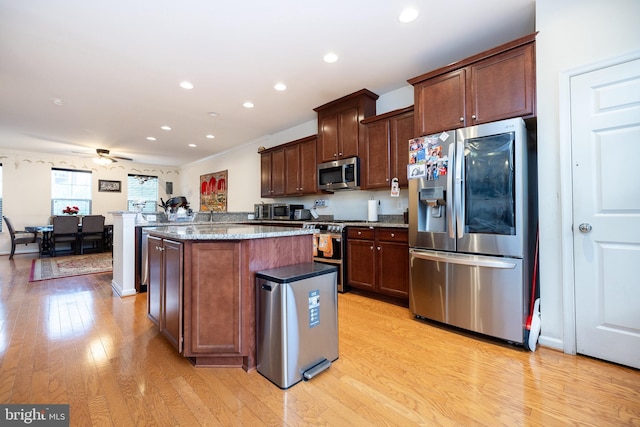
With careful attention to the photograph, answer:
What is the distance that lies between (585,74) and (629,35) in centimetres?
28

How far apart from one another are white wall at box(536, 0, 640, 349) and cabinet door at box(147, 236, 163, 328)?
2967 millimetres

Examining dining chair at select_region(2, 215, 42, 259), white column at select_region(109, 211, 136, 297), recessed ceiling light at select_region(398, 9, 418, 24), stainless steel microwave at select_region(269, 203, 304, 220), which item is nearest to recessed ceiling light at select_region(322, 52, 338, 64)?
recessed ceiling light at select_region(398, 9, 418, 24)

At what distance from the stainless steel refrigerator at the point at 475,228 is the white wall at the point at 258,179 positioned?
1.12m

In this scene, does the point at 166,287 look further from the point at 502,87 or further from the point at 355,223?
the point at 502,87

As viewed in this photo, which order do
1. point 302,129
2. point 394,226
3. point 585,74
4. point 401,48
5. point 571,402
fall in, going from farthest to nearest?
1. point 302,129
2. point 394,226
3. point 401,48
4. point 585,74
5. point 571,402

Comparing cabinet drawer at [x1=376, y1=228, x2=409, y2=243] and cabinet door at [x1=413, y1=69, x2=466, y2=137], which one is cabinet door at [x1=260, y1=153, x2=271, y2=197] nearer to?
cabinet drawer at [x1=376, y1=228, x2=409, y2=243]

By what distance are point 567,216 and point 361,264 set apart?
1997 mm

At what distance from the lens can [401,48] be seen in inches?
109

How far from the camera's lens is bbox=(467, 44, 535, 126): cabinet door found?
7.22ft

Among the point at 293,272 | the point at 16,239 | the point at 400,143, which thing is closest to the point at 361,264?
the point at 400,143

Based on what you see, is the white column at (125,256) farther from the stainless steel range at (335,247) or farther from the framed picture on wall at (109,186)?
the framed picture on wall at (109,186)

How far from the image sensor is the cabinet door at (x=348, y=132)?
384 centimetres

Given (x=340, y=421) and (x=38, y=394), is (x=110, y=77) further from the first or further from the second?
(x=340, y=421)

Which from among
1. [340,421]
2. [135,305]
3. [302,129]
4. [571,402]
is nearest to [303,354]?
[340,421]
